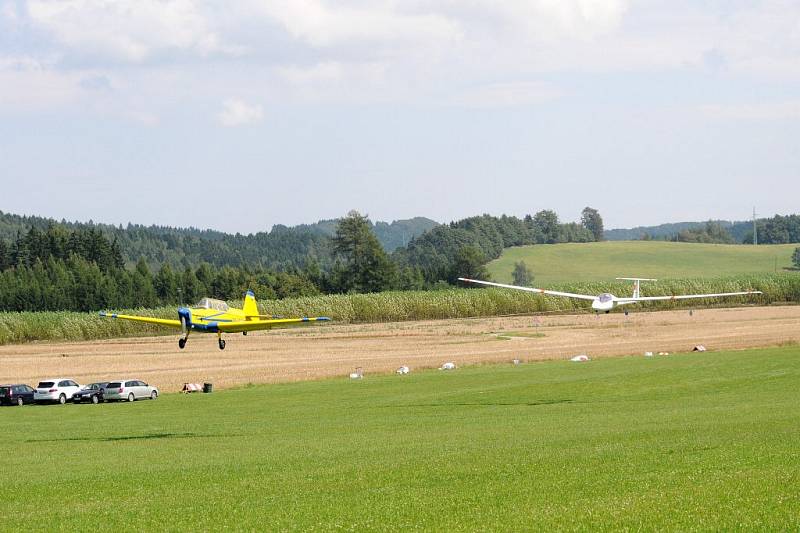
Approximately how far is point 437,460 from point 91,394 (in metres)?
37.8

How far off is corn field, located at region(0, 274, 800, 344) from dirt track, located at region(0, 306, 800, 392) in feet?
23.7

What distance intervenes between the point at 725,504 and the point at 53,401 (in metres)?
47.1

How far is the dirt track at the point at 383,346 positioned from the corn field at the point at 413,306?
23.7ft

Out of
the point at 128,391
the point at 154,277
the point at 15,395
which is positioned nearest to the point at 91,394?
the point at 128,391

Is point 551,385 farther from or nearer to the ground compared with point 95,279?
nearer to the ground

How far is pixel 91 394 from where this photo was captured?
2226 inches

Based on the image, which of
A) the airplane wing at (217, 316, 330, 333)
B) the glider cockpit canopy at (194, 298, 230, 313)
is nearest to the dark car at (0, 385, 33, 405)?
the glider cockpit canopy at (194, 298, 230, 313)

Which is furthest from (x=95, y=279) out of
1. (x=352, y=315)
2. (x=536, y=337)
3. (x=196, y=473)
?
(x=196, y=473)

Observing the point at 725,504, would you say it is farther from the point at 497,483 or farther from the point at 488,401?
the point at 488,401

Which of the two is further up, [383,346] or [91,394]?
[383,346]

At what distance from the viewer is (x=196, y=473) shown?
76.1ft

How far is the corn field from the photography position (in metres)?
108

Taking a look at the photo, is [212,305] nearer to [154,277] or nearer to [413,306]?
[413,306]

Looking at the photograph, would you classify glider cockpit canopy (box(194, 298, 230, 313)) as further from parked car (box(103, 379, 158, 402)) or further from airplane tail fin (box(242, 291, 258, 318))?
parked car (box(103, 379, 158, 402))
